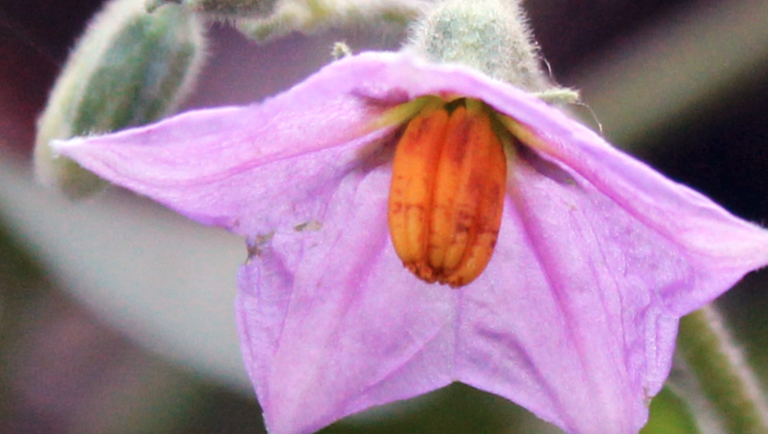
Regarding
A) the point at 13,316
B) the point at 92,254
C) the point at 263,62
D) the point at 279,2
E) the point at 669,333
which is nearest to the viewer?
the point at 669,333

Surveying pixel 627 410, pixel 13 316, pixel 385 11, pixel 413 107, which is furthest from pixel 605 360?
pixel 13 316

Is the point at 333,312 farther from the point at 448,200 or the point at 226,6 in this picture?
the point at 226,6

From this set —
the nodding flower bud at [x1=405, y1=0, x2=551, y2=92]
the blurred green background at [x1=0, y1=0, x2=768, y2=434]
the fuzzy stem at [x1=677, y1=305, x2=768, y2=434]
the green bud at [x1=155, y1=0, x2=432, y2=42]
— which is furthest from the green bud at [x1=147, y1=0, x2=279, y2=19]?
the blurred green background at [x1=0, y1=0, x2=768, y2=434]

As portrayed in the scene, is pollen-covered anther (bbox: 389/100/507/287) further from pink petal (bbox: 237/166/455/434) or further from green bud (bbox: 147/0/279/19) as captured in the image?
green bud (bbox: 147/0/279/19)

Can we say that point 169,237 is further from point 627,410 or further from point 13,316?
point 627,410

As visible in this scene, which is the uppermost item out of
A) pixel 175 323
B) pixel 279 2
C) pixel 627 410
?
pixel 279 2

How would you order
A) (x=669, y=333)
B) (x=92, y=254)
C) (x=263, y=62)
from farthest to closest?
(x=263, y=62), (x=92, y=254), (x=669, y=333)

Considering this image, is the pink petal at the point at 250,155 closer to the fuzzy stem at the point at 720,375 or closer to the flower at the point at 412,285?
the flower at the point at 412,285
